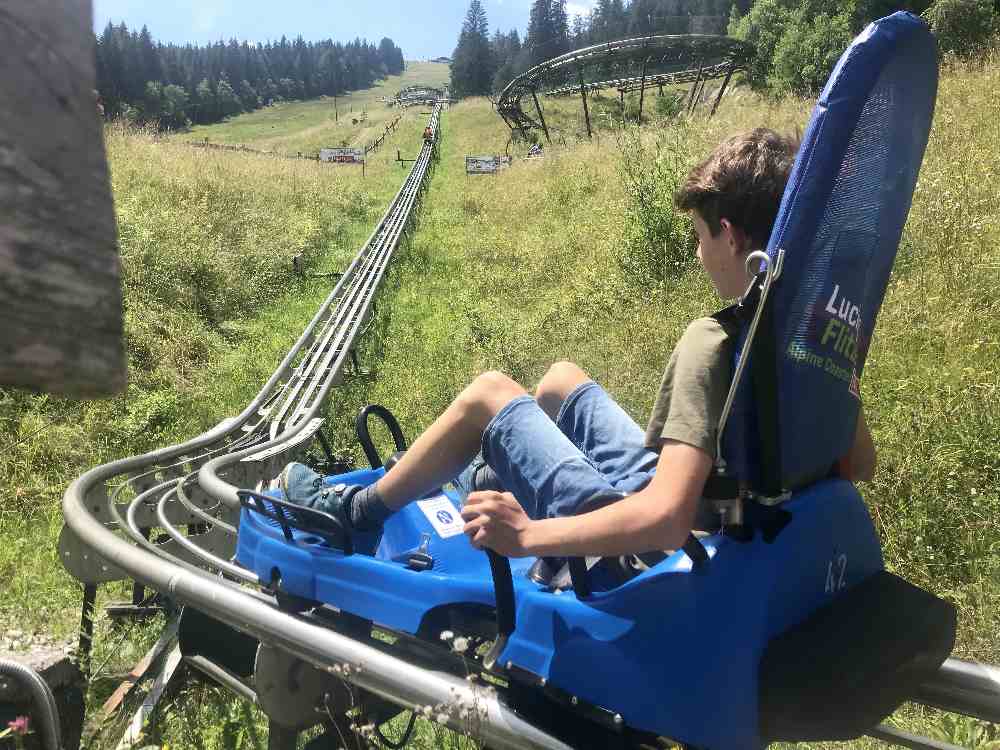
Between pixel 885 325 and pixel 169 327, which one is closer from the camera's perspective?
pixel 885 325

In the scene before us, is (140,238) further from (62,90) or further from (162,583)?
(62,90)

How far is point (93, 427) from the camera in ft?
19.8

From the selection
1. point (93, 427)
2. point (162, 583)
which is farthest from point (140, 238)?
point (162, 583)

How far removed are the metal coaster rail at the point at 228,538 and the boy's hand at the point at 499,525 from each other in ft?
1.44

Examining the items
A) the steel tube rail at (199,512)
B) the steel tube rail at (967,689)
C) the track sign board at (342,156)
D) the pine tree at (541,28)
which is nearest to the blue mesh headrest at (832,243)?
the steel tube rail at (967,689)

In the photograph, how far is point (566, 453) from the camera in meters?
2.22

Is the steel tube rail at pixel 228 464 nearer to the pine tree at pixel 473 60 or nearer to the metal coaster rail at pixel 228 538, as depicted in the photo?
the metal coaster rail at pixel 228 538

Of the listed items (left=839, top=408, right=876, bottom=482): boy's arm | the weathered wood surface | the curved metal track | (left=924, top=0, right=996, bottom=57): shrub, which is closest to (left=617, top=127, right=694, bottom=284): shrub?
the curved metal track

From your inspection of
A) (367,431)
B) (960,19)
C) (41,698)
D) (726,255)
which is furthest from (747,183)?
(960,19)

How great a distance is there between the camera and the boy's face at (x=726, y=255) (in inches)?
76.2

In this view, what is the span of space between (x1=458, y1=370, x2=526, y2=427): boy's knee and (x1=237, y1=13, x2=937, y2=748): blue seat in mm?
568

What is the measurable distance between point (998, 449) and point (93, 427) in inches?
232

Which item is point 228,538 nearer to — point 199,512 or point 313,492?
point 199,512

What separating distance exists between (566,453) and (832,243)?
892 mm
